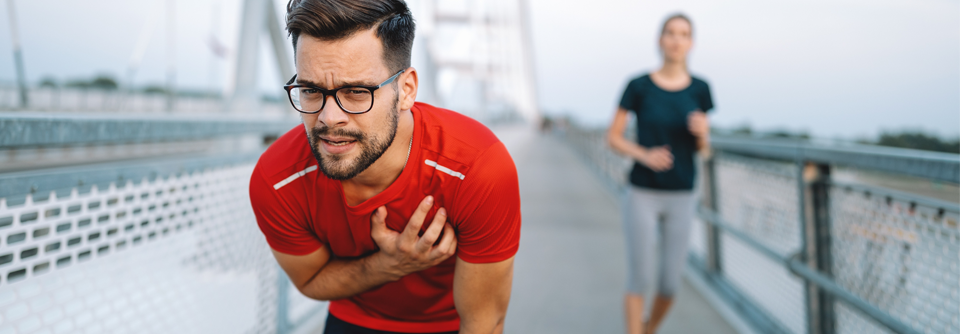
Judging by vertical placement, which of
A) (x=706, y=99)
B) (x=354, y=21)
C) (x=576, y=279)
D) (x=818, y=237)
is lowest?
(x=576, y=279)

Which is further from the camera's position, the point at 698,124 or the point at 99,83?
the point at 99,83

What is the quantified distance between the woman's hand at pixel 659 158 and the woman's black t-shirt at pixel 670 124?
26 mm

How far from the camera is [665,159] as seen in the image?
2.62 metres

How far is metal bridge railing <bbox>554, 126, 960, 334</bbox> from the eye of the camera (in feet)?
6.16

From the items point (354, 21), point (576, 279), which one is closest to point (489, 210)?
point (354, 21)

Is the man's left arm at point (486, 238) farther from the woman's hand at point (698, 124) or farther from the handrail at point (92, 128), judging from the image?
the woman's hand at point (698, 124)

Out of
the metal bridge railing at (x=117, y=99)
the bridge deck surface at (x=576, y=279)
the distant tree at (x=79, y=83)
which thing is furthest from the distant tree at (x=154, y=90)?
the bridge deck surface at (x=576, y=279)

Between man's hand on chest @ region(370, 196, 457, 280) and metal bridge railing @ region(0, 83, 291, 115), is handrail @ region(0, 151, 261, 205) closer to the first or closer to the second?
man's hand on chest @ region(370, 196, 457, 280)

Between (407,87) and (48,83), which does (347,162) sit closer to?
(407,87)

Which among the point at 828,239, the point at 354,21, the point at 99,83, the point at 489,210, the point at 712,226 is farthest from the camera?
the point at 99,83

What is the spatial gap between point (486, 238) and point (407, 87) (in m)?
0.44

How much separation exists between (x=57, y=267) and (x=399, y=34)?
3.44ft

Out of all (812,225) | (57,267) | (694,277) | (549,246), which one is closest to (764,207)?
(812,225)

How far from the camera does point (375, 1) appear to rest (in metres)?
1.26
